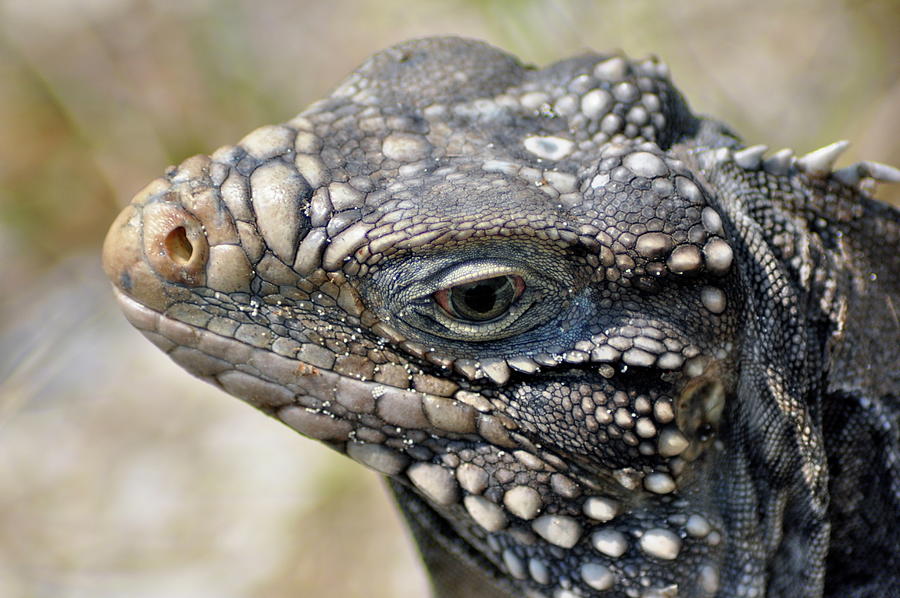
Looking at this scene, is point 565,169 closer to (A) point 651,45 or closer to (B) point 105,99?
(A) point 651,45

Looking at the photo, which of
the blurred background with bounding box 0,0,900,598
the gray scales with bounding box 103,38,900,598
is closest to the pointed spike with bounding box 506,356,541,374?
the gray scales with bounding box 103,38,900,598

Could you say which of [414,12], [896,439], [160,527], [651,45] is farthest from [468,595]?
[414,12]

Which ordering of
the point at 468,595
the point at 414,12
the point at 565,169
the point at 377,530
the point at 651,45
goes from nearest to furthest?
1. the point at 565,169
2. the point at 468,595
3. the point at 377,530
4. the point at 651,45
5. the point at 414,12

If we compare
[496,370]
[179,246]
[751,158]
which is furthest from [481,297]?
[751,158]

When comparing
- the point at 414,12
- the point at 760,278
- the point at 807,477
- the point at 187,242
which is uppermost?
the point at 414,12

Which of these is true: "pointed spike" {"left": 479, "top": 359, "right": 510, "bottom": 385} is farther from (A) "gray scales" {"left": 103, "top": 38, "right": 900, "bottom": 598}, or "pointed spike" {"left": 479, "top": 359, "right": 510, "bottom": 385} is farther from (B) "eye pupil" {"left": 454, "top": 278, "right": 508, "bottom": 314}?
(B) "eye pupil" {"left": 454, "top": 278, "right": 508, "bottom": 314}

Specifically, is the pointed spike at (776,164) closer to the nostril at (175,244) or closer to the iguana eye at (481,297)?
the iguana eye at (481,297)

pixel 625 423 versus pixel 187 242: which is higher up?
pixel 187 242

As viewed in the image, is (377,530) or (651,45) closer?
(377,530)
